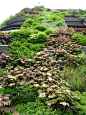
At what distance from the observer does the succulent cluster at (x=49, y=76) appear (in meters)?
2.45

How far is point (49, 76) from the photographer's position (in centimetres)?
329

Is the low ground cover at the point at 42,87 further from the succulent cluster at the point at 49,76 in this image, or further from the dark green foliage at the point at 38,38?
the dark green foliage at the point at 38,38

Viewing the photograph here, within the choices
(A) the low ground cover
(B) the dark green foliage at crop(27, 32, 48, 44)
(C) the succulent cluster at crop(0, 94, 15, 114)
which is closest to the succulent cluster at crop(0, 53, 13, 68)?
(A) the low ground cover

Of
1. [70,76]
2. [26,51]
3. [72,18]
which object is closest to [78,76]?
[70,76]

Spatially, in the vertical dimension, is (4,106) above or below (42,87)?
below

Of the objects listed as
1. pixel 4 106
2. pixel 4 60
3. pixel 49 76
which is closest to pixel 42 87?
pixel 49 76

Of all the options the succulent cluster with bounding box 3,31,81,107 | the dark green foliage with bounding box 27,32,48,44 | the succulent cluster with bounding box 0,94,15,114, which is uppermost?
the dark green foliage with bounding box 27,32,48,44

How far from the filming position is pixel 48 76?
3.28 meters

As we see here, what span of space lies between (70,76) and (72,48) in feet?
7.40

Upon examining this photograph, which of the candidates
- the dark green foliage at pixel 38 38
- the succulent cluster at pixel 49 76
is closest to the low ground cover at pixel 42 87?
the succulent cluster at pixel 49 76

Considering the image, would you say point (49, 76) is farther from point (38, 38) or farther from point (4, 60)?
point (38, 38)

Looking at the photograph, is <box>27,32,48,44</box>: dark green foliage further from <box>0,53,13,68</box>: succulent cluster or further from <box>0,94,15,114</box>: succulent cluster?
<box>0,94,15,114</box>: succulent cluster

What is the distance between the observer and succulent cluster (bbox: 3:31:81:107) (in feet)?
8.04

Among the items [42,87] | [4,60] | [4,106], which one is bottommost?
[4,106]
